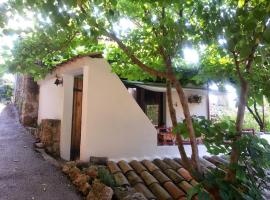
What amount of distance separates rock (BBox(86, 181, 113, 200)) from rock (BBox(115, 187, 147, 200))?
0.20 meters

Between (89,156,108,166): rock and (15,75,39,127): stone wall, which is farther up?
(15,75,39,127): stone wall

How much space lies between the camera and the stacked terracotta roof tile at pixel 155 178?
6312 mm

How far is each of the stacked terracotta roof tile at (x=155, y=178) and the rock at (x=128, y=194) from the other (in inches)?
10.7

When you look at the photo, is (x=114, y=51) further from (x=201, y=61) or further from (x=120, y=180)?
(x=120, y=180)

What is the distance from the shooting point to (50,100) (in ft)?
37.9

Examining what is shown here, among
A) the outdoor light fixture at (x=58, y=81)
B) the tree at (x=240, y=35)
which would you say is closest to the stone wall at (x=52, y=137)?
the outdoor light fixture at (x=58, y=81)

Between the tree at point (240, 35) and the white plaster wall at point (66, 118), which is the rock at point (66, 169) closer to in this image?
the white plaster wall at point (66, 118)

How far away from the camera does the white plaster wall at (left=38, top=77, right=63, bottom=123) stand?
10.4 meters

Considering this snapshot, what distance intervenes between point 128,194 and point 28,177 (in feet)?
10.8

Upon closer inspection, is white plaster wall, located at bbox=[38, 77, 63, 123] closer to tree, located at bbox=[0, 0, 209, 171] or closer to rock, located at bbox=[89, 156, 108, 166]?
rock, located at bbox=[89, 156, 108, 166]

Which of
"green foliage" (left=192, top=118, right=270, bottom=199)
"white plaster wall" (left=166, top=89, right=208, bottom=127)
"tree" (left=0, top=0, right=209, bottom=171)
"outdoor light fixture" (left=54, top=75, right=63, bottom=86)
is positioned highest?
"tree" (left=0, top=0, right=209, bottom=171)

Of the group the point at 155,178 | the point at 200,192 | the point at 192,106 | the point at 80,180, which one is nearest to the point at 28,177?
the point at 80,180

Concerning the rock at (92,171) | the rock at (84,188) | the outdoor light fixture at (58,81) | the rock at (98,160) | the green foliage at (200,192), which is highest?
the outdoor light fixture at (58,81)

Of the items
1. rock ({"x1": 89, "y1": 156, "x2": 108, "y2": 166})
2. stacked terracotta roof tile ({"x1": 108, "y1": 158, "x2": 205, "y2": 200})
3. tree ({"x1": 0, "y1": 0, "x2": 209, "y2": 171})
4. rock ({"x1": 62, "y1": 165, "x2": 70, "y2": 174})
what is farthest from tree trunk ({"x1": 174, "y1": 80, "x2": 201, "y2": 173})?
rock ({"x1": 62, "y1": 165, "x2": 70, "y2": 174})
